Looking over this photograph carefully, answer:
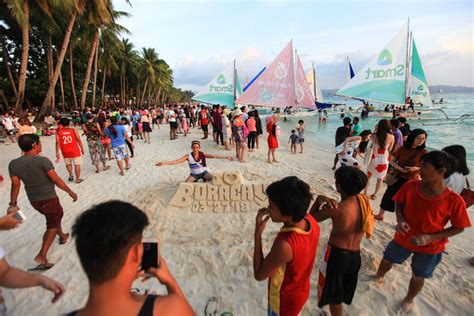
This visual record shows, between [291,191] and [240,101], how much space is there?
9636 millimetres

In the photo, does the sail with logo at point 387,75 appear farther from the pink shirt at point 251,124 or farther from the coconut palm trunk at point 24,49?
the coconut palm trunk at point 24,49

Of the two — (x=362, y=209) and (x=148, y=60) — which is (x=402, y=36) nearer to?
(x=362, y=209)

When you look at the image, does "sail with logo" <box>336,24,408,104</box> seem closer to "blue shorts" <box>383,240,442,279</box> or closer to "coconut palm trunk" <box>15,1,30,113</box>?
"blue shorts" <box>383,240,442,279</box>

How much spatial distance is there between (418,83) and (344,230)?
23190 millimetres

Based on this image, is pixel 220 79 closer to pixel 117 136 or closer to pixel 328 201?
pixel 117 136

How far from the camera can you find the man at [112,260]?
39.1 inches

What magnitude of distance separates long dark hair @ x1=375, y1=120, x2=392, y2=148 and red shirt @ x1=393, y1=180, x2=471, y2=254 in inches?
99.7

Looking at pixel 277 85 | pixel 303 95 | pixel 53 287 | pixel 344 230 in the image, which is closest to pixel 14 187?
pixel 53 287

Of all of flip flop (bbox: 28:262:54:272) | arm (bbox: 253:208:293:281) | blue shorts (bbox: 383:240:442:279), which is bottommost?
A: flip flop (bbox: 28:262:54:272)

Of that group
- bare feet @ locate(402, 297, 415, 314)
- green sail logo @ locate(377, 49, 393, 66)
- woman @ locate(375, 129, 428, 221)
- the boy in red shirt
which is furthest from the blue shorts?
green sail logo @ locate(377, 49, 393, 66)

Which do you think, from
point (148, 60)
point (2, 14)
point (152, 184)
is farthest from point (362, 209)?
point (148, 60)

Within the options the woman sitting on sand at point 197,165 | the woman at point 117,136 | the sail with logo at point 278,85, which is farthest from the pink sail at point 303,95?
the woman at point 117,136

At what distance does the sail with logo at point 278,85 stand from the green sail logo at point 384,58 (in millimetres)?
3981

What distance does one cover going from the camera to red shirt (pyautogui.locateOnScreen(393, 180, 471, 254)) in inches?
84.0
